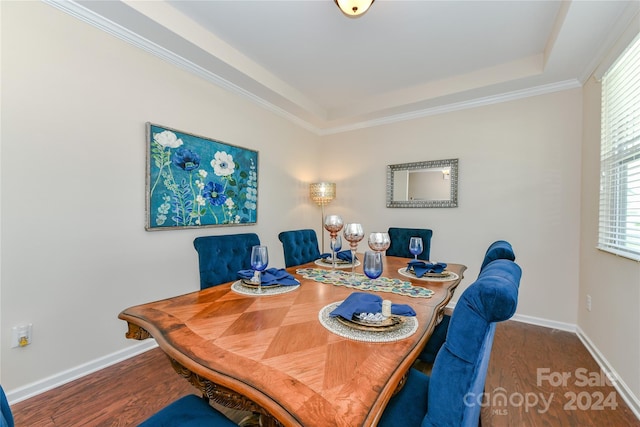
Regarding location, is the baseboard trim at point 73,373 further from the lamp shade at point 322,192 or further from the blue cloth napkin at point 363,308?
the lamp shade at point 322,192

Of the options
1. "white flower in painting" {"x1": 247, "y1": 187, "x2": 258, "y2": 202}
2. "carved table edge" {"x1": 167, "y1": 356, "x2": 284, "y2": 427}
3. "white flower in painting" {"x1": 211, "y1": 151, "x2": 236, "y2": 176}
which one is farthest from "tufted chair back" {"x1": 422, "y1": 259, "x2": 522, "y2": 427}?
"white flower in painting" {"x1": 247, "y1": 187, "x2": 258, "y2": 202}

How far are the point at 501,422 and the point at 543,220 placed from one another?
2.11 m

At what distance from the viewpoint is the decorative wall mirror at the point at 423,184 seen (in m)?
3.28

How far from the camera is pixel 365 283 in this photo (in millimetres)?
1522

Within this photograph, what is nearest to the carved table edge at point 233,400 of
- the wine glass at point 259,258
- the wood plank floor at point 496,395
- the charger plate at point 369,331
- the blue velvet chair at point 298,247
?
the charger plate at point 369,331

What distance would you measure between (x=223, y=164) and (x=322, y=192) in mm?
1480

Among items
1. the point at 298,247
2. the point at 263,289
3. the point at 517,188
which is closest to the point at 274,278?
the point at 263,289

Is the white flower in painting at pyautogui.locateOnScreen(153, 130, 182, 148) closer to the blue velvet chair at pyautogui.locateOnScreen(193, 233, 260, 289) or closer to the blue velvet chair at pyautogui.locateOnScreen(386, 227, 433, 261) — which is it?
the blue velvet chair at pyautogui.locateOnScreen(193, 233, 260, 289)

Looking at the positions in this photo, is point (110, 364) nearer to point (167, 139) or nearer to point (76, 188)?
point (76, 188)

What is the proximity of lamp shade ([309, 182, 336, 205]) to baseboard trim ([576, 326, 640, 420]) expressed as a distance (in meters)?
2.99

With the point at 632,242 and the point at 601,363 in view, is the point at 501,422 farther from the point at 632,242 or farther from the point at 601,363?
the point at 632,242

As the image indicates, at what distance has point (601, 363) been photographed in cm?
206

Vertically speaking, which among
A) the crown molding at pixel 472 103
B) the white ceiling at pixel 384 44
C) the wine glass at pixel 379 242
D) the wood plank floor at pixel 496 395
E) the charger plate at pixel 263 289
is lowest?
the wood plank floor at pixel 496 395

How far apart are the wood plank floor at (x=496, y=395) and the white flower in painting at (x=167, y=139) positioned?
68.6 inches
